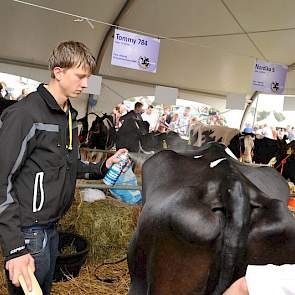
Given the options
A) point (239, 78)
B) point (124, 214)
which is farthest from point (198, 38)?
point (124, 214)

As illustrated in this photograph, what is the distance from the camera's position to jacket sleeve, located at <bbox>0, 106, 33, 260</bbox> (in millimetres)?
1398

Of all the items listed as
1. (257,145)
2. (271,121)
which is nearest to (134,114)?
(257,145)

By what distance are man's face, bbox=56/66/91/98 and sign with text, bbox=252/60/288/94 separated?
670 centimetres

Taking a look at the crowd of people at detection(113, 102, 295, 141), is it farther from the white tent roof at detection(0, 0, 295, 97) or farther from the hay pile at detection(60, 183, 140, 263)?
the hay pile at detection(60, 183, 140, 263)

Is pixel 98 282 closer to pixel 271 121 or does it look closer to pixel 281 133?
pixel 281 133

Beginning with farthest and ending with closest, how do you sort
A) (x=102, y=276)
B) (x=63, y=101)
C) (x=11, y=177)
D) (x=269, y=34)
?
(x=269, y=34) < (x=102, y=276) < (x=63, y=101) < (x=11, y=177)

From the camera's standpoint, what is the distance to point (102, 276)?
3248 mm

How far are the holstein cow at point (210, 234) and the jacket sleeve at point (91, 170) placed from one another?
52 centimetres

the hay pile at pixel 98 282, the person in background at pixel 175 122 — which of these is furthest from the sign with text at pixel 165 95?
the person in background at pixel 175 122

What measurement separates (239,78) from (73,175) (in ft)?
34.8

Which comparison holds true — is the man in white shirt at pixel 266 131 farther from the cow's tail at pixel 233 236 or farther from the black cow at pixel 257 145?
the cow's tail at pixel 233 236

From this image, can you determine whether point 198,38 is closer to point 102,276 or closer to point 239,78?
point 239,78

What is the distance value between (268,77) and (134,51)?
10.7 ft

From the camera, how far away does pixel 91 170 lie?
77.6 inches
